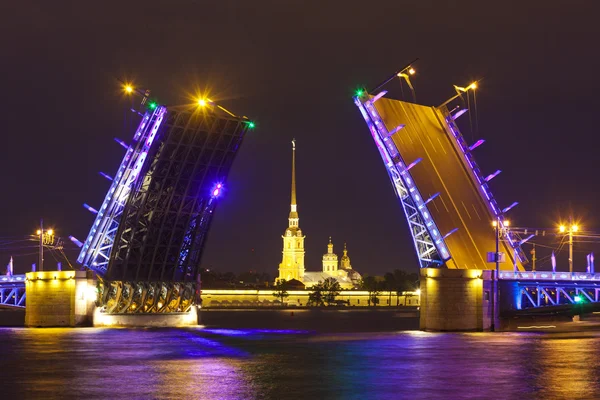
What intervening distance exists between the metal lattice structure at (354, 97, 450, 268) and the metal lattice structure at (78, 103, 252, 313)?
6861 millimetres

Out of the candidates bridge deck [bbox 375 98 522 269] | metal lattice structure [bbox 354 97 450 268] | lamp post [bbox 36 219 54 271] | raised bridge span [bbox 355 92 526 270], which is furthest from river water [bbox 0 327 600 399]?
lamp post [bbox 36 219 54 271]

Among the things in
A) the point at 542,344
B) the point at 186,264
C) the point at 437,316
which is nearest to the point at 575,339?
the point at 542,344

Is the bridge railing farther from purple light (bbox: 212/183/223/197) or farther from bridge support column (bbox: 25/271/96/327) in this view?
bridge support column (bbox: 25/271/96/327)

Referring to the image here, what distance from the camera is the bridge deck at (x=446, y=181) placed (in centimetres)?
5672

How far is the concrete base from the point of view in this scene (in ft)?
202

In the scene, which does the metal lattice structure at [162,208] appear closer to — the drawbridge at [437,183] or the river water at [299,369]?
the drawbridge at [437,183]

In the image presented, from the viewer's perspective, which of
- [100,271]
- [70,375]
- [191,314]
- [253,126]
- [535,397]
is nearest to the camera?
[535,397]

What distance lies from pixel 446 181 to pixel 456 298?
→ 22.7ft

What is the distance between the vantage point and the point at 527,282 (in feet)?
193

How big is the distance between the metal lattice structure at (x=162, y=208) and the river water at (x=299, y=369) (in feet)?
41.9

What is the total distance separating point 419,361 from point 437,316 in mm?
25127

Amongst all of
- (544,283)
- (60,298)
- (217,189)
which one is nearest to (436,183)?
(544,283)

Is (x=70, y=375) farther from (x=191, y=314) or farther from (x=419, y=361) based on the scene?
(x=191, y=314)

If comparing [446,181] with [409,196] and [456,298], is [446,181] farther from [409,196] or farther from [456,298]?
[456,298]
